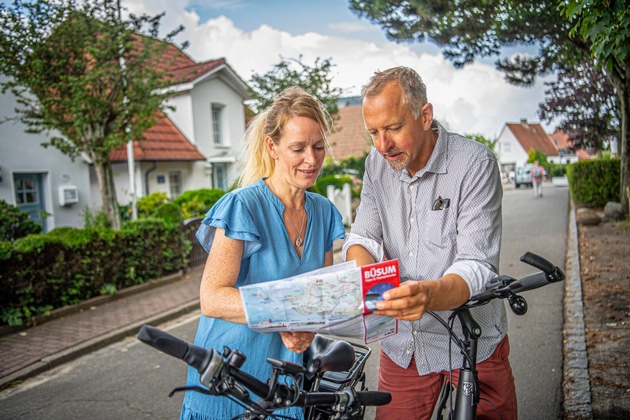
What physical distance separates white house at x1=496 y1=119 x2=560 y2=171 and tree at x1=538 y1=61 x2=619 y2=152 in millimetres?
47901

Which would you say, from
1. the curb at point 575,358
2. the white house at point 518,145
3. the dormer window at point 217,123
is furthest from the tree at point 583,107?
the white house at point 518,145

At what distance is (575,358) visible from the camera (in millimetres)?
5328

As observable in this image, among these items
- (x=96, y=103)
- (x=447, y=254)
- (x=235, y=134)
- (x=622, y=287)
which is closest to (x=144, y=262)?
(x=96, y=103)

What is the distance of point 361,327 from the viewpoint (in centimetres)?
169

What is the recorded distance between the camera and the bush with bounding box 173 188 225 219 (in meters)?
15.7

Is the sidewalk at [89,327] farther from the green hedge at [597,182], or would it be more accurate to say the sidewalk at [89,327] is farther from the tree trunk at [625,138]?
the green hedge at [597,182]

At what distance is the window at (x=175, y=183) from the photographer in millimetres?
20141

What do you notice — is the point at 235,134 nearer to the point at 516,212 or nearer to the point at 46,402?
the point at 516,212

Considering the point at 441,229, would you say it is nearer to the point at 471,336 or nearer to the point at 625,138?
the point at 471,336

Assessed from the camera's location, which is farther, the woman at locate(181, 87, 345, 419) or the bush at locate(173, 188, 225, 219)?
the bush at locate(173, 188, 225, 219)

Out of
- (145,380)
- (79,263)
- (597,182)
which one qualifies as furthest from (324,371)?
(597,182)

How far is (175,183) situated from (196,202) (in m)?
4.77

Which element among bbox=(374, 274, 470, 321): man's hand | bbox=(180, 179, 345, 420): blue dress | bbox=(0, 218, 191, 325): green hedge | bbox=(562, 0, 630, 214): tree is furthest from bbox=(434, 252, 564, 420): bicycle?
bbox=(0, 218, 191, 325): green hedge

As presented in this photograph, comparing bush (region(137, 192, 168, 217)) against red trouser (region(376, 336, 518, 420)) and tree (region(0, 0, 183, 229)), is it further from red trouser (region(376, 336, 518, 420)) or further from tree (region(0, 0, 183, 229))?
red trouser (region(376, 336, 518, 420))
